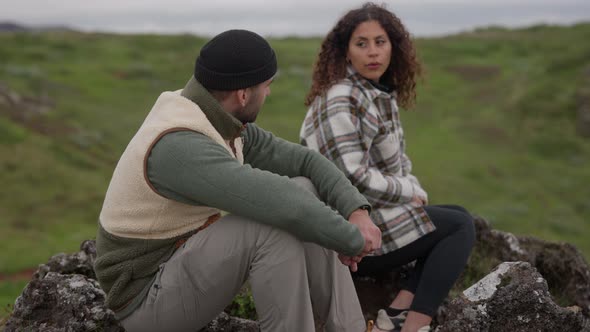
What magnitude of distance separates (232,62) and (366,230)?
117cm

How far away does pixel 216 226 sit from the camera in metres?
3.35

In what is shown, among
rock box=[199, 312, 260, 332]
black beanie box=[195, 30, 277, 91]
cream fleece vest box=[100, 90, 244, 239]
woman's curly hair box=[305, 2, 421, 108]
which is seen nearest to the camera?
cream fleece vest box=[100, 90, 244, 239]

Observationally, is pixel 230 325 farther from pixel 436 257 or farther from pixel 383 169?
pixel 383 169

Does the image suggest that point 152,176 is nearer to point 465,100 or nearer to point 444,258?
point 444,258

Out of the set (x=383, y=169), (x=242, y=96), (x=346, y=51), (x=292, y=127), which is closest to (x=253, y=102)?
(x=242, y=96)

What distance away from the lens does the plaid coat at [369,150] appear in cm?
435

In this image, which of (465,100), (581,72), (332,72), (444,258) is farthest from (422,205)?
(581,72)

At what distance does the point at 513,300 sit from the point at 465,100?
19.2 m

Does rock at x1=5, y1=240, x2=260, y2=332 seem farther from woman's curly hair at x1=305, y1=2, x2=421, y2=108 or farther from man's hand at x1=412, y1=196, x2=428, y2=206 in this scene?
woman's curly hair at x1=305, y1=2, x2=421, y2=108

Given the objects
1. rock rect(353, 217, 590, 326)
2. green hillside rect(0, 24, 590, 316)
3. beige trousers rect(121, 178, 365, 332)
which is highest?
beige trousers rect(121, 178, 365, 332)

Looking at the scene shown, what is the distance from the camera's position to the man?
3168mm

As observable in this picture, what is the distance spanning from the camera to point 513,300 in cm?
378

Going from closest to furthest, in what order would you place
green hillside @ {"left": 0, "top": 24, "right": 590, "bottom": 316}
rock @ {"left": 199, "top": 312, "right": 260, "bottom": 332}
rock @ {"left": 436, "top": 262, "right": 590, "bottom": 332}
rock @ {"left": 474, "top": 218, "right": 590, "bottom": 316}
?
1. rock @ {"left": 436, "top": 262, "right": 590, "bottom": 332}
2. rock @ {"left": 199, "top": 312, "right": 260, "bottom": 332}
3. rock @ {"left": 474, "top": 218, "right": 590, "bottom": 316}
4. green hillside @ {"left": 0, "top": 24, "right": 590, "bottom": 316}

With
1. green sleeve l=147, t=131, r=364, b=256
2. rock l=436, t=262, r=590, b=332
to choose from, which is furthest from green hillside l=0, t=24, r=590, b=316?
rock l=436, t=262, r=590, b=332
